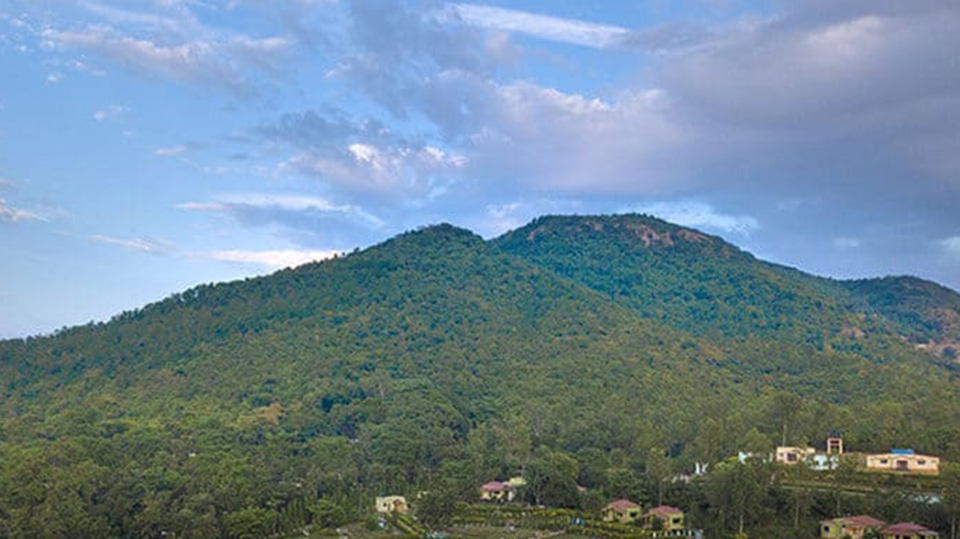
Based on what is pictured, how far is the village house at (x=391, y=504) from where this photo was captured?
48963mm

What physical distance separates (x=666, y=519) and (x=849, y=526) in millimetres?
8746

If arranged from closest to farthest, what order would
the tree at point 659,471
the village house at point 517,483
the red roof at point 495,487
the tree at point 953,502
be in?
the tree at point 953,502 < the tree at point 659,471 < the village house at point 517,483 < the red roof at point 495,487

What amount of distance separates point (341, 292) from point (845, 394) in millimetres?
52199

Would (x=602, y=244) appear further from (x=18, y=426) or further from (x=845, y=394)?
(x=18, y=426)

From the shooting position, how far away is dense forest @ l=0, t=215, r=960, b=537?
4266 cm

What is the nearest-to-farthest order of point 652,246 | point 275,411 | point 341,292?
point 275,411 → point 341,292 → point 652,246

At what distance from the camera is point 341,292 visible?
91.6 m

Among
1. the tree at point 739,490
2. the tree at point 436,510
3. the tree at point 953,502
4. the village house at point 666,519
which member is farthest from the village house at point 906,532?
the tree at point 436,510

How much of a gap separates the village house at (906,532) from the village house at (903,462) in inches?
382

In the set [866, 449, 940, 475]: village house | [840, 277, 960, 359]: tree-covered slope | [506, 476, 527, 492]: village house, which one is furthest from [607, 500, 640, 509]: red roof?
[840, 277, 960, 359]: tree-covered slope

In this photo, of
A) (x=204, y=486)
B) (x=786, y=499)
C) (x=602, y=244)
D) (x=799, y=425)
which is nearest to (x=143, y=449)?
(x=204, y=486)

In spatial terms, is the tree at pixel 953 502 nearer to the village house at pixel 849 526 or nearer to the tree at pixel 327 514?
the village house at pixel 849 526

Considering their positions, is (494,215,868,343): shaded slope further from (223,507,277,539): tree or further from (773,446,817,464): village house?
(223,507,277,539): tree

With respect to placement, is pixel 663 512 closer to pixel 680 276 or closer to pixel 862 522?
pixel 862 522
